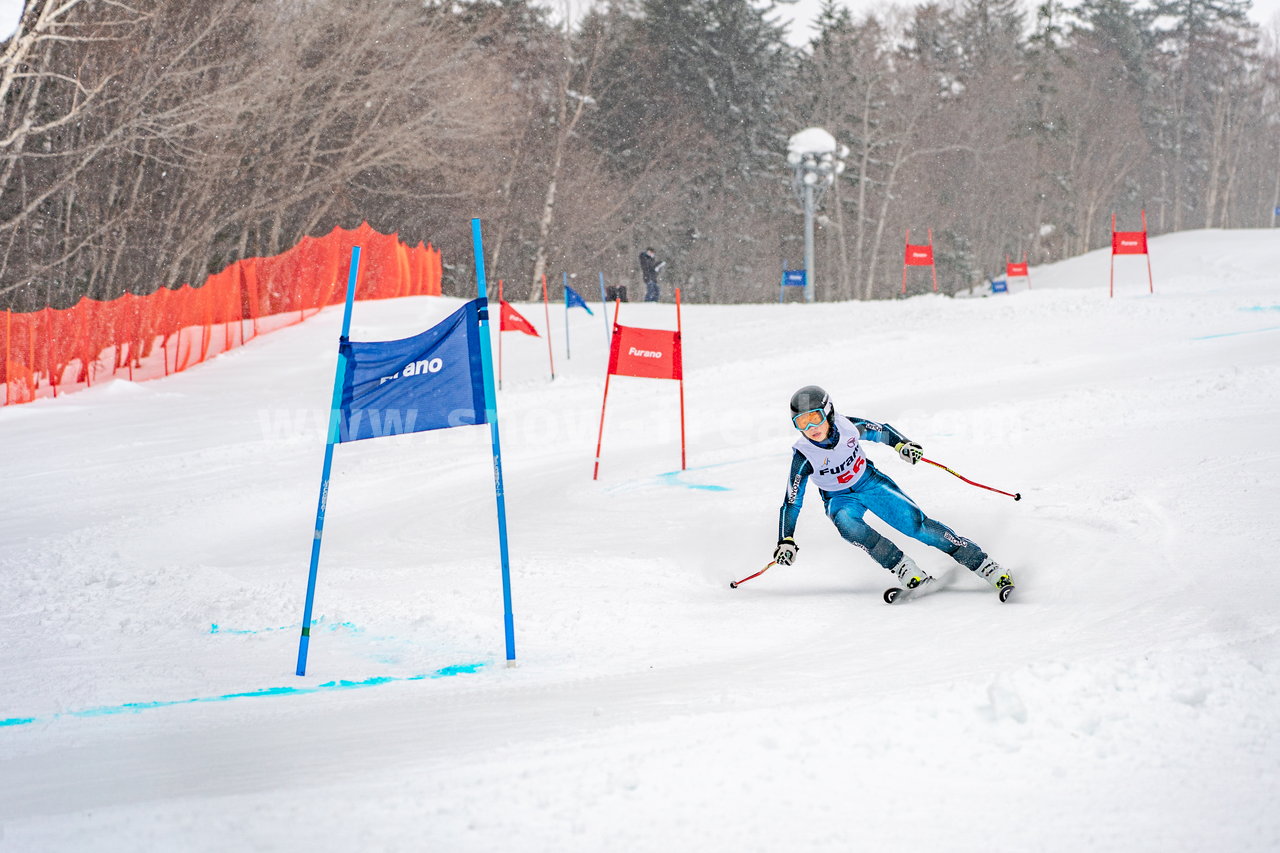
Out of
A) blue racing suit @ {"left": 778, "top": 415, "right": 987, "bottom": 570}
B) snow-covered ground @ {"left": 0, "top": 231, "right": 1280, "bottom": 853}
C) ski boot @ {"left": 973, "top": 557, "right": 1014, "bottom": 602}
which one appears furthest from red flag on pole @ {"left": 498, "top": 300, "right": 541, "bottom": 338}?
ski boot @ {"left": 973, "top": 557, "right": 1014, "bottom": 602}

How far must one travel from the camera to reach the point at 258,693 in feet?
17.8

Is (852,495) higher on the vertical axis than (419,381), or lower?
lower

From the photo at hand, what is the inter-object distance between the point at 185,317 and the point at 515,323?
6.54 meters

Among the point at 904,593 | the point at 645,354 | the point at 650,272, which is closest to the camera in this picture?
the point at 904,593

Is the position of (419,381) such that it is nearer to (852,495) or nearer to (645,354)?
(852,495)

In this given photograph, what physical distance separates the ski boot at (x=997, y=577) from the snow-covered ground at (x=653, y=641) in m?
0.21

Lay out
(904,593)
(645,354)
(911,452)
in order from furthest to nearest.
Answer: (645,354) < (911,452) < (904,593)

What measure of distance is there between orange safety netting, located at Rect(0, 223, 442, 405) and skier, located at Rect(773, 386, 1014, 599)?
564 inches

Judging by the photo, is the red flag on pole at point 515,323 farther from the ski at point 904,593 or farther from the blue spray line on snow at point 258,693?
the blue spray line on snow at point 258,693

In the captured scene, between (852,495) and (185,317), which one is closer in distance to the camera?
(852,495)

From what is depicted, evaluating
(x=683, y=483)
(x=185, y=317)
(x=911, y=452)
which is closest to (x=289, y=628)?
(x=911, y=452)

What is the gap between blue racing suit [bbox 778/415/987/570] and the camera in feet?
23.4

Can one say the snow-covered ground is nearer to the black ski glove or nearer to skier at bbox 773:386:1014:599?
skier at bbox 773:386:1014:599

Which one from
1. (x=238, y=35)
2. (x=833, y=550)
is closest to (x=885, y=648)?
(x=833, y=550)
